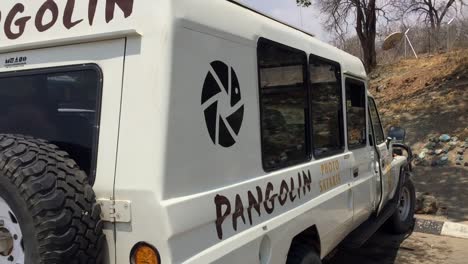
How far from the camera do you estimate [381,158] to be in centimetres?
590

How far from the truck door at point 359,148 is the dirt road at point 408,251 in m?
0.95

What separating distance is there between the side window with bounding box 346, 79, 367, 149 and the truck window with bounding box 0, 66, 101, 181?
293 centimetres

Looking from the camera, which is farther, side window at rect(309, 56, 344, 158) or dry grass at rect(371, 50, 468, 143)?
dry grass at rect(371, 50, 468, 143)

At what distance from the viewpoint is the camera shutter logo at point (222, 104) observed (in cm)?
267

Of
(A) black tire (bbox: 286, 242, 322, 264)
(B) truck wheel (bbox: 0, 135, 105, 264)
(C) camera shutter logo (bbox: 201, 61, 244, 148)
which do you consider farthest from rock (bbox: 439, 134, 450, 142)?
(B) truck wheel (bbox: 0, 135, 105, 264)

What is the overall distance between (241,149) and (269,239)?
0.60 meters

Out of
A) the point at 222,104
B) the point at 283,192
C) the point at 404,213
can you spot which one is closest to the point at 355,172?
the point at 283,192

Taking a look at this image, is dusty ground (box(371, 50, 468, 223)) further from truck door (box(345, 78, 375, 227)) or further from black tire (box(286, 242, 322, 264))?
black tire (box(286, 242, 322, 264))

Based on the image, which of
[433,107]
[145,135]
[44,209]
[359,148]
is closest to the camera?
[44,209]

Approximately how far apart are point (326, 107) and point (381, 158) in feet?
6.02

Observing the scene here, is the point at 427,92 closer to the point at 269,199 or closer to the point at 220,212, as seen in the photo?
the point at 269,199

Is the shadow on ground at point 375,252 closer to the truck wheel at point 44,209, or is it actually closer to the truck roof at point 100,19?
the truck roof at point 100,19

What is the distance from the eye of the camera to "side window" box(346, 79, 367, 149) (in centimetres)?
500

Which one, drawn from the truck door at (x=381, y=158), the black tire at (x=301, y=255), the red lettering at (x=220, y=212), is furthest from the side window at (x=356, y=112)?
the red lettering at (x=220, y=212)
